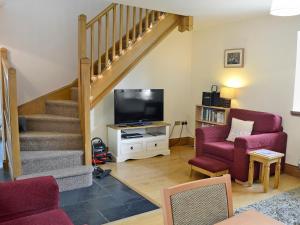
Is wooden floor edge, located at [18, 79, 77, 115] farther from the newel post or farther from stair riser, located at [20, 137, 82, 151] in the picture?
the newel post

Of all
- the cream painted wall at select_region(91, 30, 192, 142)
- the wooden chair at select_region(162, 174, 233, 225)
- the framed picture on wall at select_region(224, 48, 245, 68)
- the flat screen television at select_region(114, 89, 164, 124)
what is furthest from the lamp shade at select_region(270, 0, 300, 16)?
the cream painted wall at select_region(91, 30, 192, 142)

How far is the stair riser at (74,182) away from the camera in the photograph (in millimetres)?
3410

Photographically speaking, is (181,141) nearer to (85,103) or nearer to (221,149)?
(221,149)

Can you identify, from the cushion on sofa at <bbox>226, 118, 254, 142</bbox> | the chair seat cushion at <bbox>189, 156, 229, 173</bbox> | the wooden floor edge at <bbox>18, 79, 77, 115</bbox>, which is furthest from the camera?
the wooden floor edge at <bbox>18, 79, 77, 115</bbox>

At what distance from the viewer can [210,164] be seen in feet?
12.2

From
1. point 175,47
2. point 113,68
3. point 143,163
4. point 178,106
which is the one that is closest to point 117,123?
point 143,163

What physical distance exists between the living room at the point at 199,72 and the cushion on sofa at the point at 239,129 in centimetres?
38

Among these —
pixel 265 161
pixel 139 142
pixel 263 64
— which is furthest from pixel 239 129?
pixel 139 142

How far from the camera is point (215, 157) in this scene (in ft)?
13.4

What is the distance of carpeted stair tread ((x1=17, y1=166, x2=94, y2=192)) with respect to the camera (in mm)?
3390

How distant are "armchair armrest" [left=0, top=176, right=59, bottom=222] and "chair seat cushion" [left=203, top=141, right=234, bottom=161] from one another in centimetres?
251

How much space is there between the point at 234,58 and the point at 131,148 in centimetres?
242

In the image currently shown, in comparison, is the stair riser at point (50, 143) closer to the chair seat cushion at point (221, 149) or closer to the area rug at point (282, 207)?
the chair seat cushion at point (221, 149)

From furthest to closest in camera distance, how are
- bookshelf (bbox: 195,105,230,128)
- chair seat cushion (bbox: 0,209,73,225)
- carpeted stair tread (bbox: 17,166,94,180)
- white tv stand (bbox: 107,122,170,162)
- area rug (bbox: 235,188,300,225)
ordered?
bookshelf (bbox: 195,105,230,128) < white tv stand (bbox: 107,122,170,162) < carpeted stair tread (bbox: 17,166,94,180) < area rug (bbox: 235,188,300,225) < chair seat cushion (bbox: 0,209,73,225)
